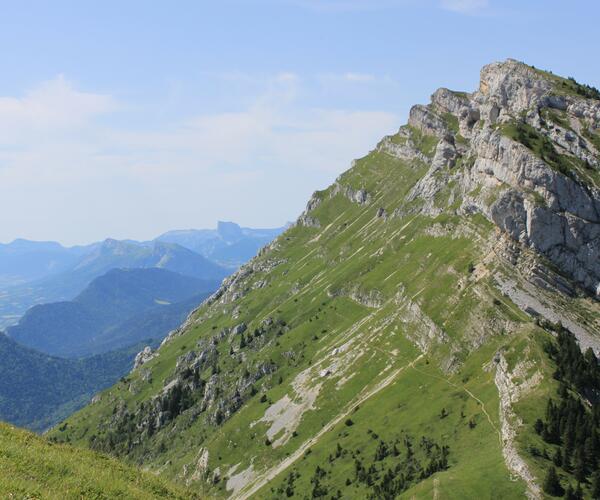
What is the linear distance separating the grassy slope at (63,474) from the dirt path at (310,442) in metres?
153

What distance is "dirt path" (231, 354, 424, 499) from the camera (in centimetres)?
18088

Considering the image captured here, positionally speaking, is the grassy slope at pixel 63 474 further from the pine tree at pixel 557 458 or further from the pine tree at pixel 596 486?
the pine tree at pixel 557 458

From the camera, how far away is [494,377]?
141000 millimetres

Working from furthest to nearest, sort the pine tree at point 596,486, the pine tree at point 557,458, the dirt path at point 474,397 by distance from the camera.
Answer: the dirt path at point 474,397 < the pine tree at point 557,458 < the pine tree at point 596,486

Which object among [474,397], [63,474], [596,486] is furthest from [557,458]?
[63,474]

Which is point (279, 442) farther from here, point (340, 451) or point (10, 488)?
point (10, 488)

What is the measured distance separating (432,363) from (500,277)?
32.5m

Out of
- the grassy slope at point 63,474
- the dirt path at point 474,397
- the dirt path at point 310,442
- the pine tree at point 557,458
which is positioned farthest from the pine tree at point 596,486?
the grassy slope at point 63,474

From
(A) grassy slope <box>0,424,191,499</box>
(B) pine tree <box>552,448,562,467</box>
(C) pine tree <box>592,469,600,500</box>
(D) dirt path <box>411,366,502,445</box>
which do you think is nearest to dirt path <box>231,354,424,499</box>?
(D) dirt path <box>411,366,502,445</box>

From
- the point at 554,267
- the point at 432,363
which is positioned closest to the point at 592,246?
the point at 554,267

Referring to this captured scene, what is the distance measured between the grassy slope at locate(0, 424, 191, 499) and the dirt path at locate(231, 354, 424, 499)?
153m

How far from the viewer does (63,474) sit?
2917 cm

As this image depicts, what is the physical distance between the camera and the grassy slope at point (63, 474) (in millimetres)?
26188

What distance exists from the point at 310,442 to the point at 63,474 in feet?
542
